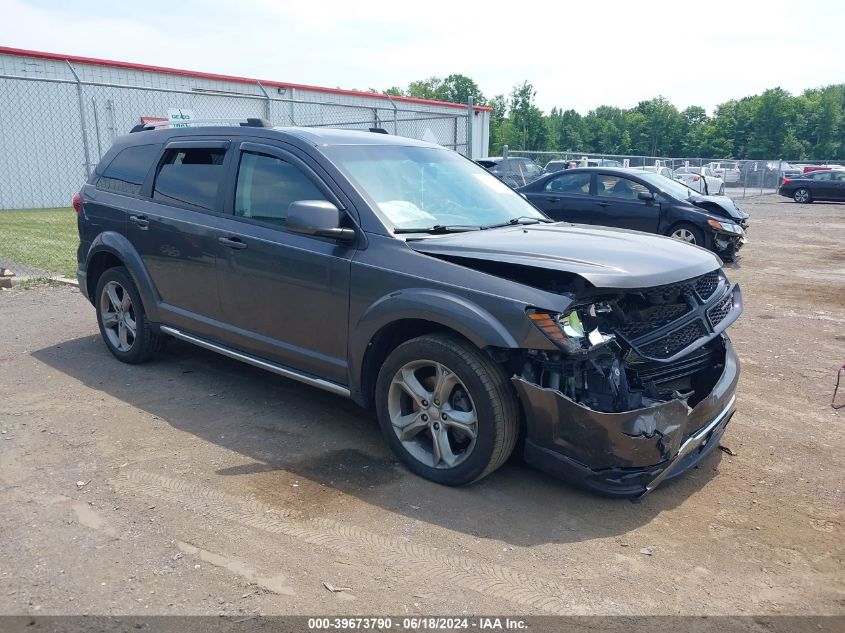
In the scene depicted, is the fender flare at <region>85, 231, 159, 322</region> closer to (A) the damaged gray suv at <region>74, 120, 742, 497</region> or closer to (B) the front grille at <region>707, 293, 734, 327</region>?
(A) the damaged gray suv at <region>74, 120, 742, 497</region>

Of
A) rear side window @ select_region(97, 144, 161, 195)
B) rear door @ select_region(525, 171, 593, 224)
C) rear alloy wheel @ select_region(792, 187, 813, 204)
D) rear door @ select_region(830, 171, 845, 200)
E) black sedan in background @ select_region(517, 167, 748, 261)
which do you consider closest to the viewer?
rear side window @ select_region(97, 144, 161, 195)

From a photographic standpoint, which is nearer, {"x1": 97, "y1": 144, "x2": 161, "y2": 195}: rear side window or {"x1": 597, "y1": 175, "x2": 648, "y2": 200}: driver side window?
→ {"x1": 97, "y1": 144, "x2": 161, "y2": 195}: rear side window

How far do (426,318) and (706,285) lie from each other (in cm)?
172

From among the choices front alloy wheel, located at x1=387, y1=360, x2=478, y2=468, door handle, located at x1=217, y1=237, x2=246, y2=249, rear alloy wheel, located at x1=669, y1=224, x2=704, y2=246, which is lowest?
front alloy wheel, located at x1=387, y1=360, x2=478, y2=468

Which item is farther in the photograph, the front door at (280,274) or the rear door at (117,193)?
the rear door at (117,193)

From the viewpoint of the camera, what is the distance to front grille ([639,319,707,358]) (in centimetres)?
372

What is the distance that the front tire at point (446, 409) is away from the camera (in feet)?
11.8

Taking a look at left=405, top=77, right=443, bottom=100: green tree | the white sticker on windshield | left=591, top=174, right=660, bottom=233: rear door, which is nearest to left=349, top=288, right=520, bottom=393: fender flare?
the white sticker on windshield

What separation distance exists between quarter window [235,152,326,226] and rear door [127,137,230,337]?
21cm

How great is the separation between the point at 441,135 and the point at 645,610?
98.4 feet

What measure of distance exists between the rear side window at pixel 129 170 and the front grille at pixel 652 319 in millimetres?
3909

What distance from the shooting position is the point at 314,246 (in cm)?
437

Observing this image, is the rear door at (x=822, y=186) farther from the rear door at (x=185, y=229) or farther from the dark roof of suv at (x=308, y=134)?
the rear door at (x=185, y=229)

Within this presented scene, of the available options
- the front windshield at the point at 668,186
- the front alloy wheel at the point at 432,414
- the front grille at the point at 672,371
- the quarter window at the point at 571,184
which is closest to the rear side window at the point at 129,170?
the front alloy wheel at the point at 432,414
